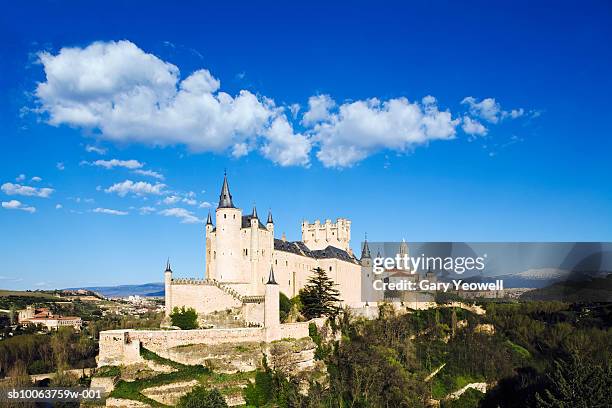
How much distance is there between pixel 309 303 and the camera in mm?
53250

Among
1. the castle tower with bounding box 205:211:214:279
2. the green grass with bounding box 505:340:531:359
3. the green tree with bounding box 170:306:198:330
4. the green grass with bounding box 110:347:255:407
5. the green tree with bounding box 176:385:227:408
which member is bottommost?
the green grass with bounding box 505:340:531:359

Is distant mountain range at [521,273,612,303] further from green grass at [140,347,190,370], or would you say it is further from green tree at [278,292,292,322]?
green grass at [140,347,190,370]

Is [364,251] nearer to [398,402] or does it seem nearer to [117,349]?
[398,402]

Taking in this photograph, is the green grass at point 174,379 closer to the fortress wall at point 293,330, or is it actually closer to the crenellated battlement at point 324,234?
the fortress wall at point 293,330

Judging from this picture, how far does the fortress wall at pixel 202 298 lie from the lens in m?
45.6

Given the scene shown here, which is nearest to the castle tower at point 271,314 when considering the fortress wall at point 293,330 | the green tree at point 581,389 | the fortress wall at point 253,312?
the fortress wall at point 293,330

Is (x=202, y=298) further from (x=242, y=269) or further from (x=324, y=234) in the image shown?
(x=324, y=234)

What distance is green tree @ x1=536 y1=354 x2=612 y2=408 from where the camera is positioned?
3384 cm

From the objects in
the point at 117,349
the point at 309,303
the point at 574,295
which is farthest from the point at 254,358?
the point at 574,295

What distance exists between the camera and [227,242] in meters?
50.0

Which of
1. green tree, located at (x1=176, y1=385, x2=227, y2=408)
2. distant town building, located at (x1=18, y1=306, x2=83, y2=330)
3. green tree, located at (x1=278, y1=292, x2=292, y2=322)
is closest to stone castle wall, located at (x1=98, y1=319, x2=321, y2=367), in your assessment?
green tree, located at (x1=176, y1=385, x2=227, y2=408)

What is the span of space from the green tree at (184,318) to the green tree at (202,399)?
854cm

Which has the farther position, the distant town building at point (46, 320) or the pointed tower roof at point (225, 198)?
the distant town building at point (46, 320)

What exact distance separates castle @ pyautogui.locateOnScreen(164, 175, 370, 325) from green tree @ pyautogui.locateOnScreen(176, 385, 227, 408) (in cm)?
879
